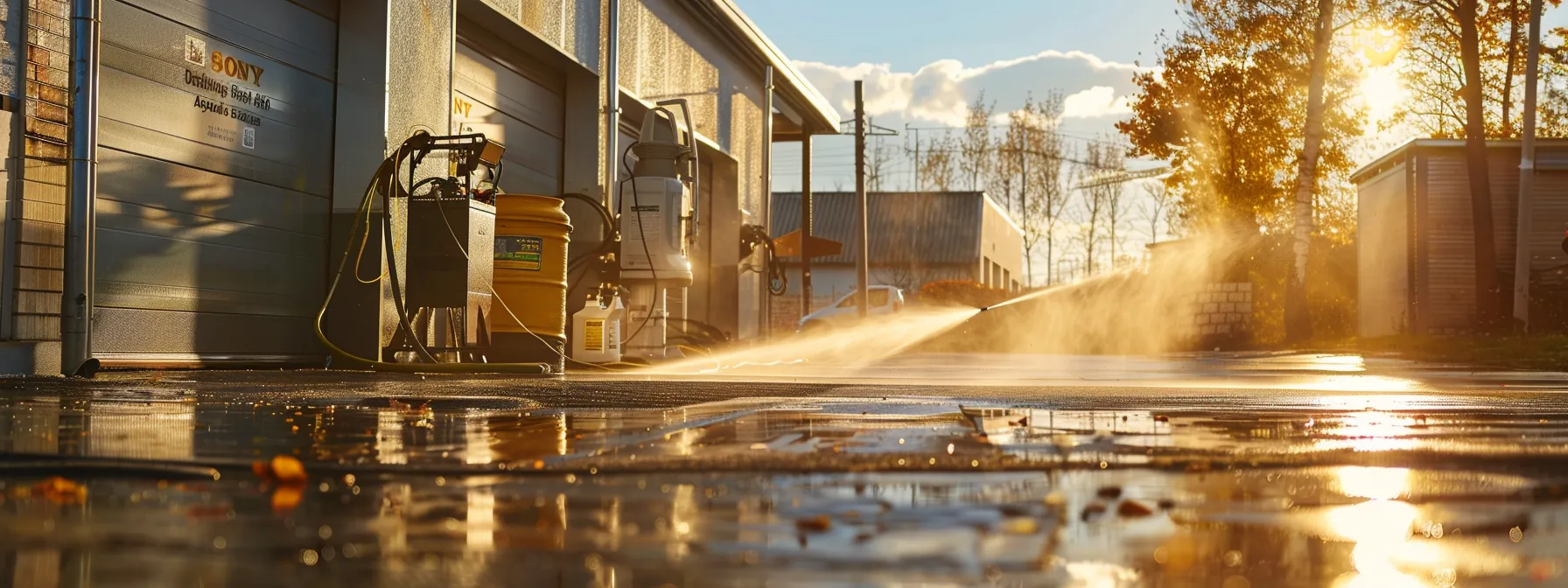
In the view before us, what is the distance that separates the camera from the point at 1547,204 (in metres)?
29.0

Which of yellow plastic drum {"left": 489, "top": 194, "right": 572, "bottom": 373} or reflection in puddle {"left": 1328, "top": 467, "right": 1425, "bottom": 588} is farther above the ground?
yellow plastic drum {"left": 489, "top": 194, "right": 572, "bottom": 373}

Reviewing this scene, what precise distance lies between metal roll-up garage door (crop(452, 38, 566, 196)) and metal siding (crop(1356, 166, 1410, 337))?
2162 cm

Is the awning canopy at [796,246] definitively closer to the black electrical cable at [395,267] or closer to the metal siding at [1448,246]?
the metal siding at [1448,246]

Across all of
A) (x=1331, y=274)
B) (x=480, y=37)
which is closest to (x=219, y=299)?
(x=480, y=37)

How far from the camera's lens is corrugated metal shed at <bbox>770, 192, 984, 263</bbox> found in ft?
183

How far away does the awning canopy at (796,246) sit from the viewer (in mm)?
26453

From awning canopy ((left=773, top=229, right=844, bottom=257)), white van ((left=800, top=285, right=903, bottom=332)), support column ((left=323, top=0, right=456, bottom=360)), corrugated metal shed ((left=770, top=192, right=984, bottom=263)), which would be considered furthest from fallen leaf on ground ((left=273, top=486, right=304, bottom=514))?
corrugated metal shed ((left=770, top=192, right=984, bottom=263))

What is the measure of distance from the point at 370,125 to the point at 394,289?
1.70 m

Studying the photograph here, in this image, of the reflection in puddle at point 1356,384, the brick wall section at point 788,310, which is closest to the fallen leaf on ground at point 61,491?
the reflection in puddle at point 1356,384

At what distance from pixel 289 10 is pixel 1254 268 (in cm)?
2697

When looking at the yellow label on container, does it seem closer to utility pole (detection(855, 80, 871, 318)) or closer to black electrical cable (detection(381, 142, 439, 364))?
black electrical cable (detection(381, 142, 439, 364))

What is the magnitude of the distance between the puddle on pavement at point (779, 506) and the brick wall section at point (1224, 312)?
80.5ft

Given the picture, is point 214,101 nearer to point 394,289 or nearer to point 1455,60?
point 394,289

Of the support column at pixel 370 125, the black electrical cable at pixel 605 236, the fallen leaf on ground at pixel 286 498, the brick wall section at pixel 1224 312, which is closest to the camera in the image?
the fallen leaf on ground at pixel 286 498
